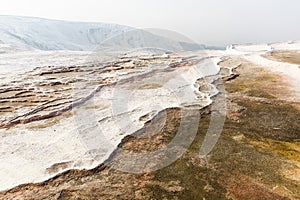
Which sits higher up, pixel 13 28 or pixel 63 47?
pixel 13 28

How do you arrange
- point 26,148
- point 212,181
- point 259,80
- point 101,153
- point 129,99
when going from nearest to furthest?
point 212,181, point 101,153, point 26,148, point 129,99, point 259,80

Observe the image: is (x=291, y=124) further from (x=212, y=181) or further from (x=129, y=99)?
(x=129, y=99)

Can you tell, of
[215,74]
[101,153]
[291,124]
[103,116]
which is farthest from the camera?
[215,74]

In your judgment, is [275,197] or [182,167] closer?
[275,197]

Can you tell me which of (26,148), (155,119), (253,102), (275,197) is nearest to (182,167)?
(275,197)

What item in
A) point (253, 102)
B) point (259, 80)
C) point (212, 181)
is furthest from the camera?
point (259, 80)

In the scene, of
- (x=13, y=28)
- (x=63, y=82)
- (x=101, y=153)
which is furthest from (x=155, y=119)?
(x=13, y=28)

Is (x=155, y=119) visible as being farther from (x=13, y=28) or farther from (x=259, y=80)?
(x=13, y=28)

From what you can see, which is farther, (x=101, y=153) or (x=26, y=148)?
(x=26, y=148)

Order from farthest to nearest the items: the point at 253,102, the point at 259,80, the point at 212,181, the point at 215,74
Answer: the point at 215,74 → the point at 259,80 → the point at 253,102 → the point at 212,181
